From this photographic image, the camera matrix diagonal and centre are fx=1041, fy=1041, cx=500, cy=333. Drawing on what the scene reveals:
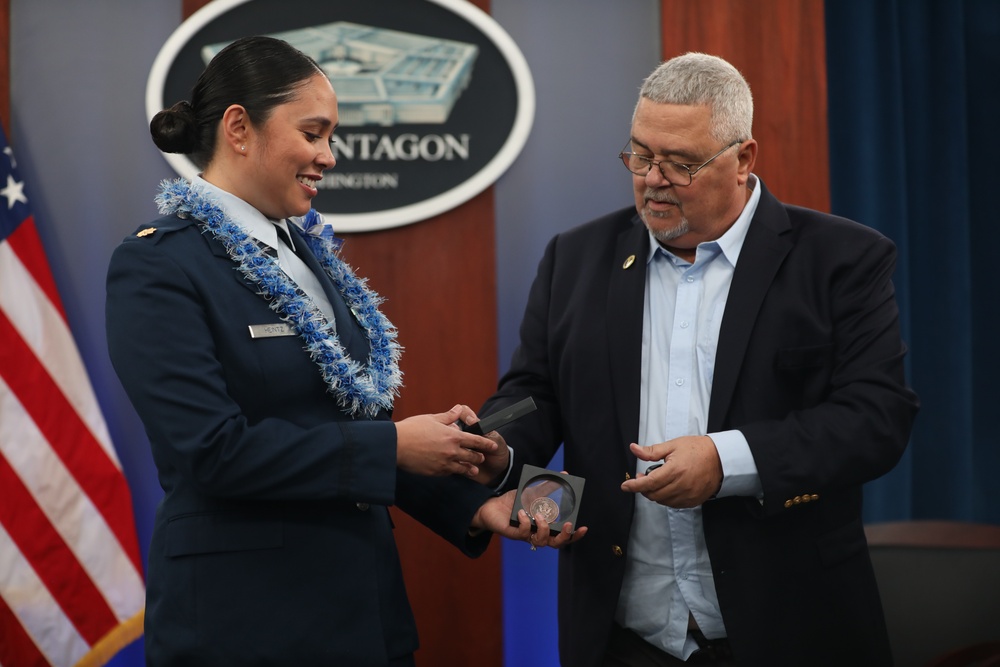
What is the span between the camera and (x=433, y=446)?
178 cm

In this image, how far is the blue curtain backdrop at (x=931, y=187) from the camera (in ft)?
12.0

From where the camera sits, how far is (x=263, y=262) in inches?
69.6

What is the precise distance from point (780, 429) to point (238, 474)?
3.17ft

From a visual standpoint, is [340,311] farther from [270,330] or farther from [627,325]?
[627,325]

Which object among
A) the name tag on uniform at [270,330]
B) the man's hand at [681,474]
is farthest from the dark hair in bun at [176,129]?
the man's hand at [681,474]

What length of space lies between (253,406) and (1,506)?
1737 mm

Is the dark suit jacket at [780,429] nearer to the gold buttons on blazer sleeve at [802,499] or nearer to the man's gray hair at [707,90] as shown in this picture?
the gold buttons on blazer sleeve at [802,499]

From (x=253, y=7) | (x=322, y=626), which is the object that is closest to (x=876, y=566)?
(x=322, y=626)

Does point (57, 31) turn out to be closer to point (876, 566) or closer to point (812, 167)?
point (812, 167)

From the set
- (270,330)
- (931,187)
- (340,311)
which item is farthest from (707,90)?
(931,187)

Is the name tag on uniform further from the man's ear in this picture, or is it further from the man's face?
the man's ear

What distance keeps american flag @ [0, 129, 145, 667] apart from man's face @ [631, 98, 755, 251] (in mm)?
1883

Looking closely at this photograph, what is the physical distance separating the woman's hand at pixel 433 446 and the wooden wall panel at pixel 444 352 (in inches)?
55.0

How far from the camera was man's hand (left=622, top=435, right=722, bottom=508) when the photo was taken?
1824 millimetres
